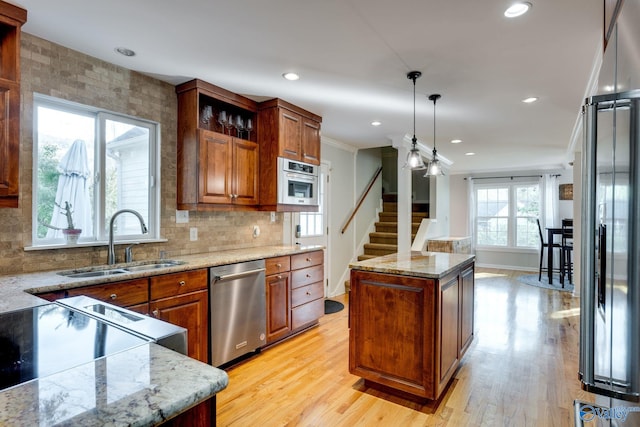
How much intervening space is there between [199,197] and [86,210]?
82 centimetres

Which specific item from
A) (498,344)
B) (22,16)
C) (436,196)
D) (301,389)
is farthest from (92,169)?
(436,196)

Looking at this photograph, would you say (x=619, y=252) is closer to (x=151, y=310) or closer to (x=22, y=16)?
(x=151, y=310)

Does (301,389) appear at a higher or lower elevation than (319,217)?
lower

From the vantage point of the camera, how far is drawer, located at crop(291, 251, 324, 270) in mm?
3541

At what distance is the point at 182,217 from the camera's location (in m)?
3.12

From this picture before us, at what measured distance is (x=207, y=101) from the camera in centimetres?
326

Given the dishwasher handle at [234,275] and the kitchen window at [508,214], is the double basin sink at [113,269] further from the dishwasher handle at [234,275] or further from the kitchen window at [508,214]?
the kitchen window at [508,214]

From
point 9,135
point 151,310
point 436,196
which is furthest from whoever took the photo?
point 436,196

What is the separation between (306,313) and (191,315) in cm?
148

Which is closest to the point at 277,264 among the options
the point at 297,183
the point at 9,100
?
the point at 297,183

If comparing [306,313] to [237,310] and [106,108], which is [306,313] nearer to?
[237,310]

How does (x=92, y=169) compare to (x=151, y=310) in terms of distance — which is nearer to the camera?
(x=151, y=310)

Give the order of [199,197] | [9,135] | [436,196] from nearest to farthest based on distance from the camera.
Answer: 1. [9,135]
2. [199,197]
3. [436,196]

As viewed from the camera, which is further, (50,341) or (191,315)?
(191,315)
